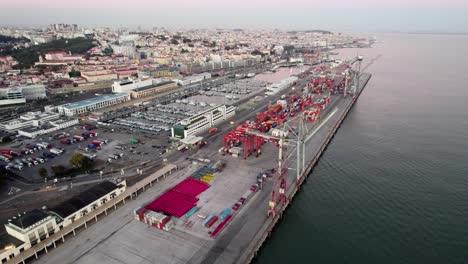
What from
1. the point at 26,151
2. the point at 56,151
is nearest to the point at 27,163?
the point at 56,151

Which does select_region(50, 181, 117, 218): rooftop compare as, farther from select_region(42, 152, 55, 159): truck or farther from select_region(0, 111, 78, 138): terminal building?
select_region(0, 111, 78, 138): terminal building

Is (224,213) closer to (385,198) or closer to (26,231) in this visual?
(26,231)

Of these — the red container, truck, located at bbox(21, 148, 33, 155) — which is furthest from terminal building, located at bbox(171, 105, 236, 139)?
the red container

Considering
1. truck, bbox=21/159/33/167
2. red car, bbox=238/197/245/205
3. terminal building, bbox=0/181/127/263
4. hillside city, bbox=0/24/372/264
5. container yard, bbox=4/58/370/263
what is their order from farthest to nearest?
truck, bbox=21/159/33/167 → red car, bbox=238/197/245/205 → hillside city, bbox=0/24/372/264 → container yard, bbox=4/58/370/263 → terminal building, bbox=0/181/127/263

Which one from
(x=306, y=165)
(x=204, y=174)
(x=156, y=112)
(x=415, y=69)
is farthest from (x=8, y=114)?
(x=415, y=69)

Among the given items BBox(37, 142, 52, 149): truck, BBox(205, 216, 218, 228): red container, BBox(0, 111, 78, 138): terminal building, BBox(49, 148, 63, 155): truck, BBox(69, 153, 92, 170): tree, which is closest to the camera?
BBox(205, 216, 218, 228): red container

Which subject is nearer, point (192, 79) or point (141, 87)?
point (141, 87)

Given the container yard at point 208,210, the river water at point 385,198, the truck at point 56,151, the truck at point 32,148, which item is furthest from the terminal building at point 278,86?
the truck at point 32,148
